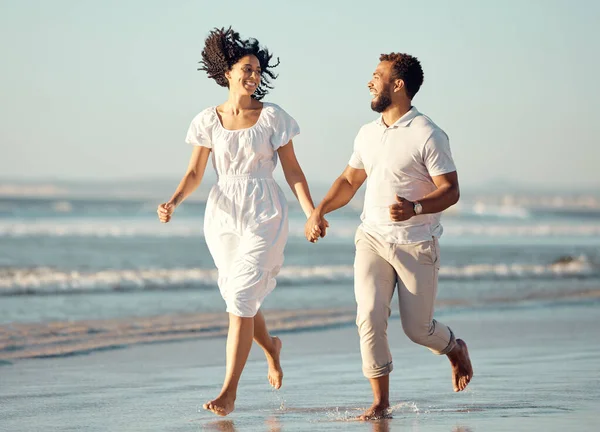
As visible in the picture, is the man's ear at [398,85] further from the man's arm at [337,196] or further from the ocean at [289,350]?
the ocean at [289,350]

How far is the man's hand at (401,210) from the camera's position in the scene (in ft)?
17.9

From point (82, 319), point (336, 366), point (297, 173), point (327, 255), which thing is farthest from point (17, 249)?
point (297, 173)

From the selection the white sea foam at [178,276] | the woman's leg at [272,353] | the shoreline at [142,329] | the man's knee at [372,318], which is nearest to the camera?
the man's knee at [372,318]

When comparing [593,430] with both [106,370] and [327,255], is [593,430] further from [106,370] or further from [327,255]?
[327,255]

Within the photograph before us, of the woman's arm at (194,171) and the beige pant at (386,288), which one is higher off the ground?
the woman's arm at (194,171)

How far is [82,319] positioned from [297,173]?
18.6 ft

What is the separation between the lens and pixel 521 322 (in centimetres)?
1085

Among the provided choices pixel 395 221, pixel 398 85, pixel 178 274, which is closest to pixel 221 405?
pixel 395 221

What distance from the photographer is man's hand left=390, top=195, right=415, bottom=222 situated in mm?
5457

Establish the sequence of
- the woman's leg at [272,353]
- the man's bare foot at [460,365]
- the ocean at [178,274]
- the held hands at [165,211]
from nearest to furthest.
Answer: the held hands at [165,211] < the man's bare foot at [460,365] < the woman's leg at [272,353] < the ocean at [178,274]

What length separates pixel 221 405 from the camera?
572 centimetres

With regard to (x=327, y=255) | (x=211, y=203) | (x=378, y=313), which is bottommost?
(x=327, y=255)

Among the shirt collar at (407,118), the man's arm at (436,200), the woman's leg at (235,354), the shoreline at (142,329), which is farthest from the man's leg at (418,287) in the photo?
the shoreline at (142,329)

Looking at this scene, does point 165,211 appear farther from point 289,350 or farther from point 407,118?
point 289,350
